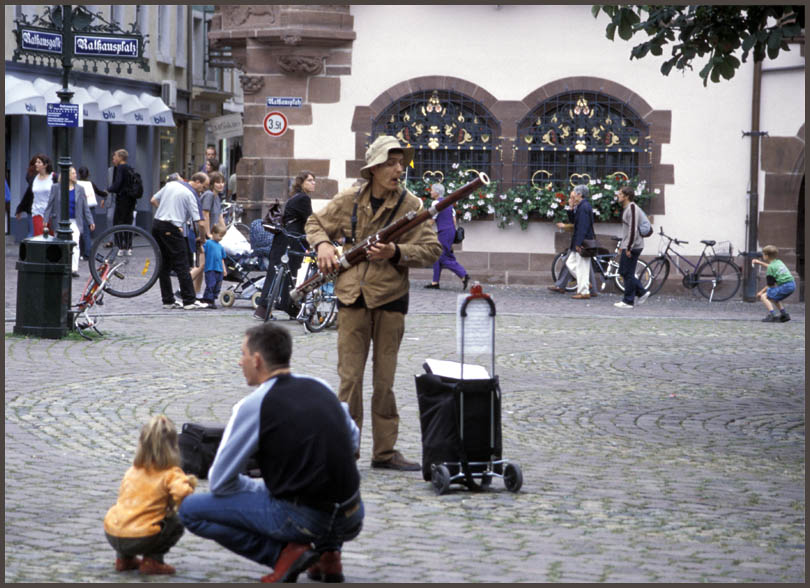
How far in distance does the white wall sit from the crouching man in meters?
18.2

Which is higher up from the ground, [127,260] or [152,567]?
[127,260]

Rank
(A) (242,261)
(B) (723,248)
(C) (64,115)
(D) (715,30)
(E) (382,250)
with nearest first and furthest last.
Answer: (E) (382,250)
(D) (715,30)
(C) (64,115)
(A) (242,261)
(B) (723,248)

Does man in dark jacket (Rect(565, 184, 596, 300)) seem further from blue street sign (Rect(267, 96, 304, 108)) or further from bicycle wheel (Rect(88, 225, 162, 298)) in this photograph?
bicycle wheel (Rect(88, 225, 162, 298))

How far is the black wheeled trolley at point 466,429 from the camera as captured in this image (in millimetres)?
7363

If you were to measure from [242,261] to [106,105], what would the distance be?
19.7m

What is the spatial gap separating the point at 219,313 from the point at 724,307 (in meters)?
7.92

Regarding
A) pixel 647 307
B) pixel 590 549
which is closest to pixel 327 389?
pixel 590 549

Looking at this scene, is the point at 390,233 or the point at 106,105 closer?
the point at 390,233

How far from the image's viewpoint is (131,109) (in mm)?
38062

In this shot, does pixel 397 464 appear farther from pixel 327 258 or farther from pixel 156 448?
pixel 156 448

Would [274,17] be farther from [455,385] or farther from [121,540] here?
[121,540]

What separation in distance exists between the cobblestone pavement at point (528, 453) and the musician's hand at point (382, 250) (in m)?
1.17

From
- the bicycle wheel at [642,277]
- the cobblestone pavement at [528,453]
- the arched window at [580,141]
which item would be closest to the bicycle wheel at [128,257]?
the cobblestone pavement at [528,453]

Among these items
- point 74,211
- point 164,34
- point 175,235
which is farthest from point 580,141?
point 164,34
